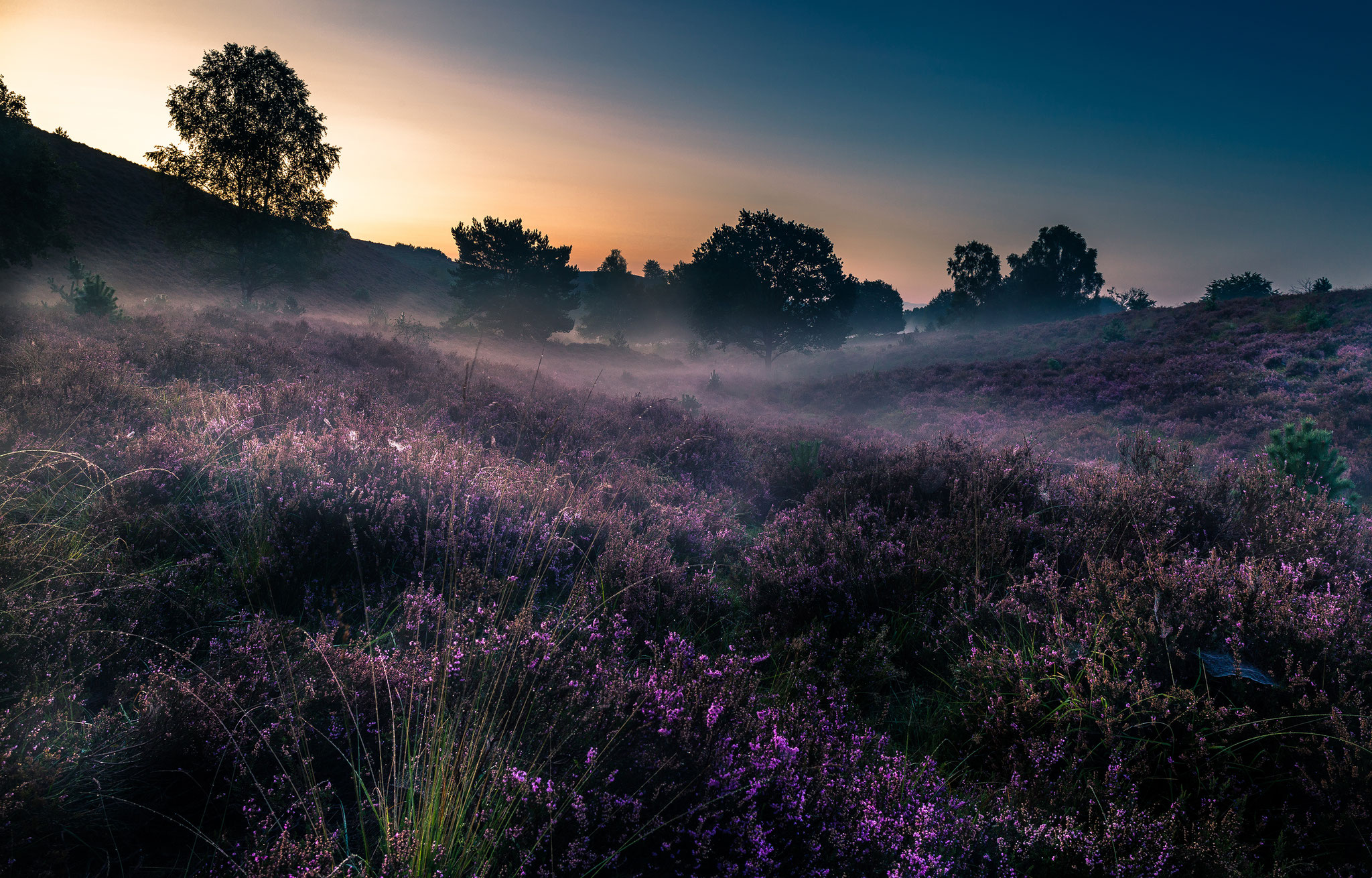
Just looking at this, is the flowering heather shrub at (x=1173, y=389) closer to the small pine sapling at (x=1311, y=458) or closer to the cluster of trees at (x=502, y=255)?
the small pine sapling at (x=1311, y=458)

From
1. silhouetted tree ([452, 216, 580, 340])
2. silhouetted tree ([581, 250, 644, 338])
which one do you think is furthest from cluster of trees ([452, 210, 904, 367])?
silhouetted tree ([581, 250, 644, 338])

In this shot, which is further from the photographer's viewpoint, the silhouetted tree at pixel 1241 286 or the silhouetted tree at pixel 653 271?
the silhouetted tree at pixel 653 271

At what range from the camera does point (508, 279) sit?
39906 millimetres

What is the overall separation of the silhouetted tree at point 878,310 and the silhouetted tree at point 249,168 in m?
68.6

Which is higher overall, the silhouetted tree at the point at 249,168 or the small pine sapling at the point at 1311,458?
the silhouetted tree at the point at 249,168

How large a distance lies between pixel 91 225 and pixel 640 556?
54.9m

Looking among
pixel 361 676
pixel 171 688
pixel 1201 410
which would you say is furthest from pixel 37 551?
pixel 1201 410

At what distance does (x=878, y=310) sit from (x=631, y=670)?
93006 mm

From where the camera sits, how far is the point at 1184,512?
410 cm

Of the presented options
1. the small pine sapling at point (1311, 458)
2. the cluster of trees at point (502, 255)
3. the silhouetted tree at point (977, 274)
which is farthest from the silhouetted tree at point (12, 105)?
the silhouetted tree at point (977, 274)

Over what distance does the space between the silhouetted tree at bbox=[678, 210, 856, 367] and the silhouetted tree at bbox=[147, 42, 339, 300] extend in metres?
22.6

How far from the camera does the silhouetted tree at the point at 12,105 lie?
2584 cm

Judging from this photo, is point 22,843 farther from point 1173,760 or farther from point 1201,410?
point 1201,410

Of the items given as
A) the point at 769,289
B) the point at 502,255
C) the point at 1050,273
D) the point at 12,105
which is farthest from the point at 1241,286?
the point at 12,105
